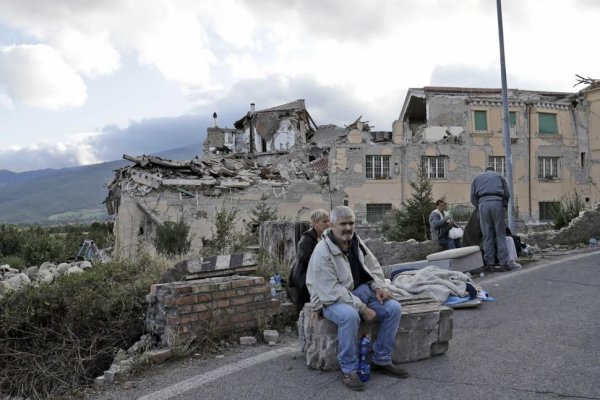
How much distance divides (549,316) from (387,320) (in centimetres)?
298

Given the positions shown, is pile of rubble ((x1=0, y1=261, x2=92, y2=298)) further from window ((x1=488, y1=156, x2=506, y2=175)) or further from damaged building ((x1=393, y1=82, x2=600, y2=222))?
window ((x1=488, y1=156, x2=506, y2=175))

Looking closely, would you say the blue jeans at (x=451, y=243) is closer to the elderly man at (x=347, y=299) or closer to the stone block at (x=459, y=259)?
the stone block at (x=459, y=259)

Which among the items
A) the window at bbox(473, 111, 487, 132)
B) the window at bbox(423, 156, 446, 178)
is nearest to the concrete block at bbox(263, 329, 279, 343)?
the window at bbox(423, 156, 446, 178)

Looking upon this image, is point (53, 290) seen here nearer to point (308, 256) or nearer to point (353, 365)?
point (308, 256)

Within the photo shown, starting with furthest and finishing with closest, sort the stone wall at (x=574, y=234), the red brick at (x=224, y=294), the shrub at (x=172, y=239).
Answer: the shrub at (x=172, y=239)
the stone wall at (x=574, y=234)
the red brick at (x=224, y=294)

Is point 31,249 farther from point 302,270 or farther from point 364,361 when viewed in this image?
point 364,361

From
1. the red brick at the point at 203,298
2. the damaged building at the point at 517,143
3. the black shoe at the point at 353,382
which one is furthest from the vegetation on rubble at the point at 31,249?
the damaged building at the point at 517,143

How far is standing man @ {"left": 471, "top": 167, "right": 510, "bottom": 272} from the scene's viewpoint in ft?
32.5

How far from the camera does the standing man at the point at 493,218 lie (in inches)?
390

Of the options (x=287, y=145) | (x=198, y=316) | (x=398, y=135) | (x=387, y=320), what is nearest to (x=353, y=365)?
(x=387, y=320)

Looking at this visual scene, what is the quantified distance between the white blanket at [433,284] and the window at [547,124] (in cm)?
3109

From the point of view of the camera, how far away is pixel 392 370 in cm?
454

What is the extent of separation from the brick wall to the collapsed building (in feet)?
73.2

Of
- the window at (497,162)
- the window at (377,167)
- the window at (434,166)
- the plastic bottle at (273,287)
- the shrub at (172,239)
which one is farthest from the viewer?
the window at (497,162)
